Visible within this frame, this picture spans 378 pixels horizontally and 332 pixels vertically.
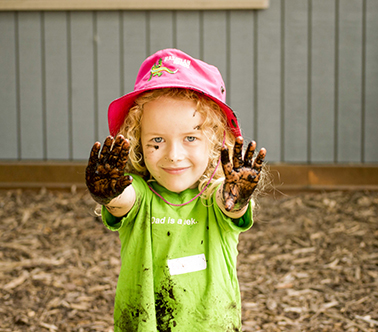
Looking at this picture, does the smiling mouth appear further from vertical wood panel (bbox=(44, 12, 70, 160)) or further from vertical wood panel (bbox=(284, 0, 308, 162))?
vertical wood panel (bbox=(44, 12, 70, 160))

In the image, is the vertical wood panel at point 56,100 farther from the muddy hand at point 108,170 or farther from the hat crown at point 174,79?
the muddy hand at point 108,170

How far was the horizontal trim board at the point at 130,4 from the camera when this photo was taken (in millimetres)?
4145

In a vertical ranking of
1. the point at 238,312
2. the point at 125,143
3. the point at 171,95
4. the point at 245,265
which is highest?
the point at 171,95

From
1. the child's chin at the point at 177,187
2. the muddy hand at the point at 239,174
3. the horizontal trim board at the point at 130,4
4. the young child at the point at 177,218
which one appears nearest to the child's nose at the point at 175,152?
the young child at the point at 177,218

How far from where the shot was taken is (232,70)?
4297mm

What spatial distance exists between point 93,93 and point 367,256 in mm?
2982

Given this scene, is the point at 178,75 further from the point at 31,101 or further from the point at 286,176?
the point at 31,101

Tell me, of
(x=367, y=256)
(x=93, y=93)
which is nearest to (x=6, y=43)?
(x=93, y=93)

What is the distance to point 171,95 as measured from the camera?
1.42 metres

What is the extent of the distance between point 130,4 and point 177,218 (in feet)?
10.8

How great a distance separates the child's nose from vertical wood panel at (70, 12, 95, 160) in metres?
3.10

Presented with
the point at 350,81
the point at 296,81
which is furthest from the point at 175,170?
the point at 350,81

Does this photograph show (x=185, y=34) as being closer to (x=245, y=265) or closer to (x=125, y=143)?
(x=245, y=265)

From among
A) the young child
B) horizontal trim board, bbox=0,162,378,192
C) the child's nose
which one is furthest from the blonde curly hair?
horizontal trim board, bbox=0,162,378,192
